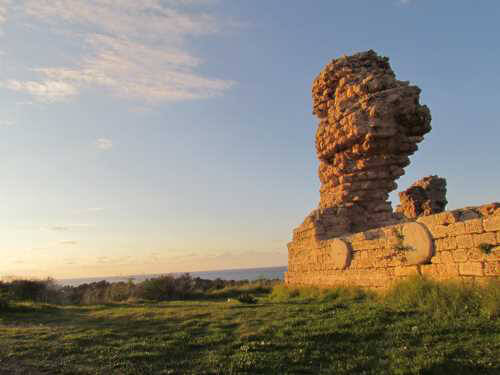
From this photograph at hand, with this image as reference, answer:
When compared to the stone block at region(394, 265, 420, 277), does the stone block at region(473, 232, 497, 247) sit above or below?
above

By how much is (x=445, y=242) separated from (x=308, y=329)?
3527mm

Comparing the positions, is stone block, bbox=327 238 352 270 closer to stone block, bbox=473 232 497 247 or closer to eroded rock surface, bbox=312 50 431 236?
eroded rock surface, bbox=312 50 431 236

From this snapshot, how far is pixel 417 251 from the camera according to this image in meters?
8.61

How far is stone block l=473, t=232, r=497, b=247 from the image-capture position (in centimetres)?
687

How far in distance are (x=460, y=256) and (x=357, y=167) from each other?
6.72 metres

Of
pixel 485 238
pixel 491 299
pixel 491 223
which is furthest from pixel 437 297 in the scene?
pixel 491 223

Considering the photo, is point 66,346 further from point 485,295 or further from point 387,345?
point 485,295

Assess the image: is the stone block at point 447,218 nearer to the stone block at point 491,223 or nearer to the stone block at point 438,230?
the stone block at point 438,230

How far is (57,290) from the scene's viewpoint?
61.8ft

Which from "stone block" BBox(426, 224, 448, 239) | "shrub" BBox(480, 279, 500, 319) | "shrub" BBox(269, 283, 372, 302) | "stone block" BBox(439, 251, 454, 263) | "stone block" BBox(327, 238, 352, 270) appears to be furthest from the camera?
"stone block" BBox(327, 238, 352, 270)

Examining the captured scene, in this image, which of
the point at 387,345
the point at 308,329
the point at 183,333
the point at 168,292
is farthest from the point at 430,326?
the point at 168,292

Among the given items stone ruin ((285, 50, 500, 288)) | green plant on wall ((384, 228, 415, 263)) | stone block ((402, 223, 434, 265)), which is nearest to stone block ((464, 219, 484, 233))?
stone block ((402, 223, 434, 265))

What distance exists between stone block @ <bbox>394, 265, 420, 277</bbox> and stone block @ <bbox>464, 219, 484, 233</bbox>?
1.68m

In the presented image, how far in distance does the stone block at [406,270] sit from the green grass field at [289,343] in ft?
2.42
